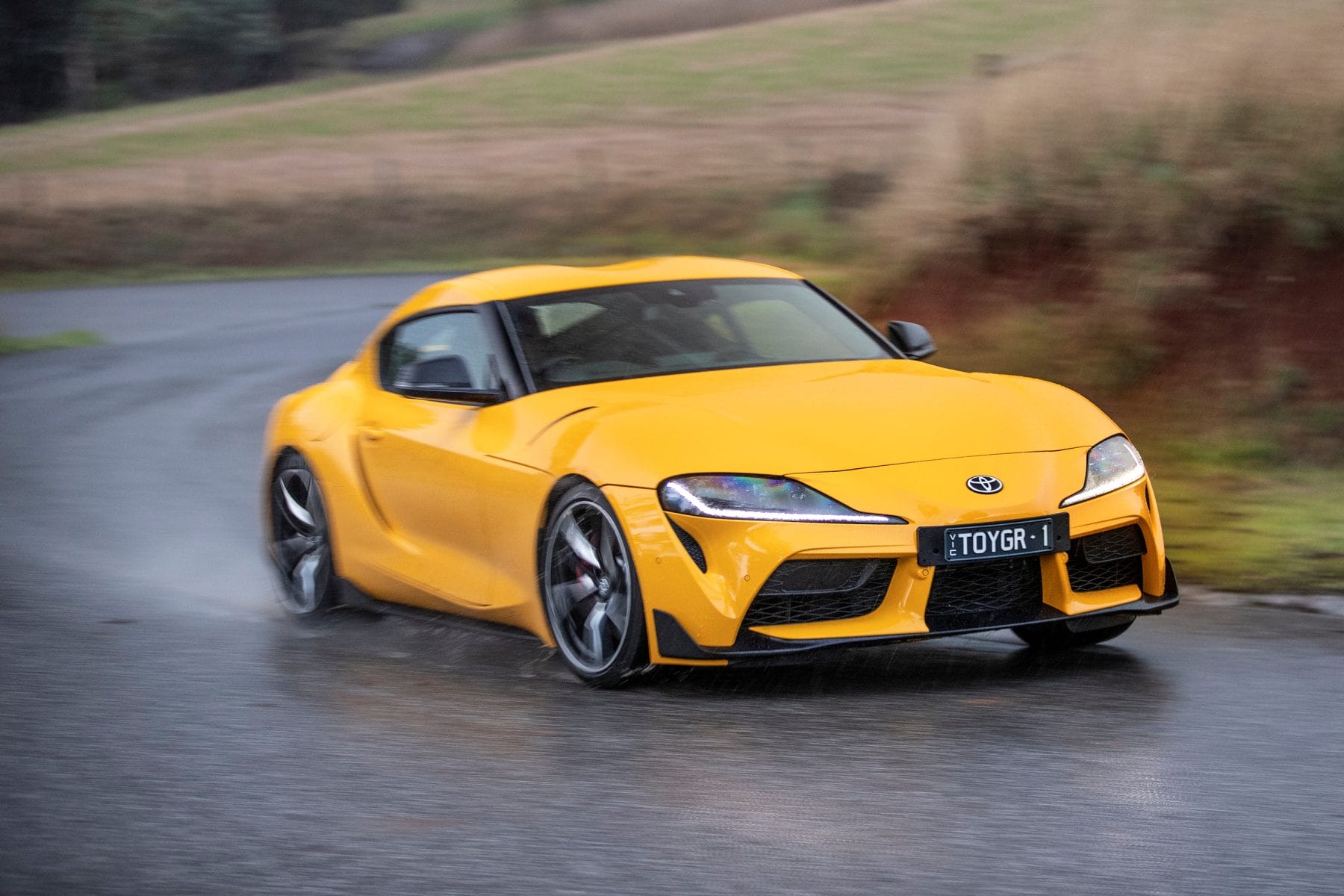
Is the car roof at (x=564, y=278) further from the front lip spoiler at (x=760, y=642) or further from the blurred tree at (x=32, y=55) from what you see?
the blurred tree at (x=32, y=55)

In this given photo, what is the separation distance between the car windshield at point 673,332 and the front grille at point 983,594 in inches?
57.7

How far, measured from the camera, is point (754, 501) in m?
5.95

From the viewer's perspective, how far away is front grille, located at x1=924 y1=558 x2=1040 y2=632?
5980 mm

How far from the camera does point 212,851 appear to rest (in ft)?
15.4

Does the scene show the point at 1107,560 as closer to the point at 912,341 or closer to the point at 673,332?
the point at 912,341

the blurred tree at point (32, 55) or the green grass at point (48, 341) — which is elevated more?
the blurred tree at point (32, 55)

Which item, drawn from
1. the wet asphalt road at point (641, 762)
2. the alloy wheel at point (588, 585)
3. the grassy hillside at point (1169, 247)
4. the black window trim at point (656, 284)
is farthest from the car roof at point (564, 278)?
the grassy hillside at point (1169, 247)

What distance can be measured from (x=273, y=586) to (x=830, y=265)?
21975 millimetres

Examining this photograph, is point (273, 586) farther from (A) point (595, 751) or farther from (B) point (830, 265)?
(B) point (830, 265)

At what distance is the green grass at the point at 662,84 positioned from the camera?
55.7 meters

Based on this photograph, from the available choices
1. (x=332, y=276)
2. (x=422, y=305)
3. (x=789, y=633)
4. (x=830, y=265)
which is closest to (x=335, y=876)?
(x=789, y=633)

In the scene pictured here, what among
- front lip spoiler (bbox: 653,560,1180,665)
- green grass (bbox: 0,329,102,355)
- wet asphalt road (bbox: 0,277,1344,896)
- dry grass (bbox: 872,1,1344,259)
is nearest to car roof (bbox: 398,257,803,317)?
wet asphalt road (bbox: 0,277,1344,896)

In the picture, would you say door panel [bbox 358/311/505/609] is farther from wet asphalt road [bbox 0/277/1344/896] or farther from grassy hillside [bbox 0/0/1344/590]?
grassy hillside [bbox 0/0/1344/590]

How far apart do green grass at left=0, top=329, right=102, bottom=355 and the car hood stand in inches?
709
